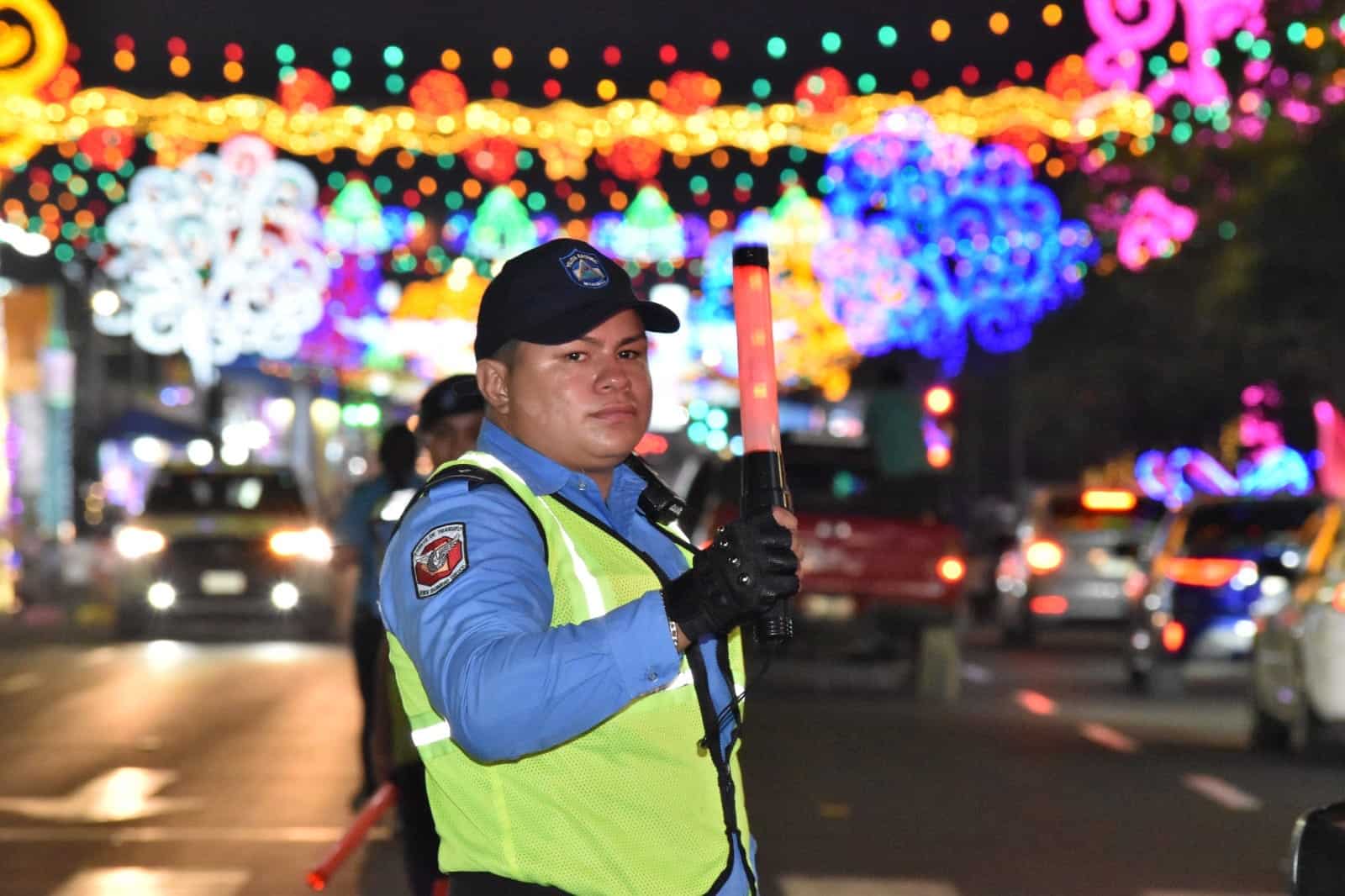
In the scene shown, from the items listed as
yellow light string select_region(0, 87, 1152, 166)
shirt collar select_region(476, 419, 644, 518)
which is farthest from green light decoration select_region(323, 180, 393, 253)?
shirt collar select_region(476, 419, 644, 518)

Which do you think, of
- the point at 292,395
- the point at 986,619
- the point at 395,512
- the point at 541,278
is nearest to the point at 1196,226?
the point at 986,619

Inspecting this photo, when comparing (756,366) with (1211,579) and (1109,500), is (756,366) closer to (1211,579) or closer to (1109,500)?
(1211,579)

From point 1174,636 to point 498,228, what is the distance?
24.6m

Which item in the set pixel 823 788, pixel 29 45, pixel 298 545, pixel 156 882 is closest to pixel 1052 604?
pixel 298 545

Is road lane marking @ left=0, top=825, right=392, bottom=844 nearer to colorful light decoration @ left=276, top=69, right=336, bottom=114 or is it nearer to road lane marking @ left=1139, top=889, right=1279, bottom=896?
road lane marking @ left=1139, top=889, right=1279, bottom=896

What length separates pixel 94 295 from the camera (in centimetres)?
5412

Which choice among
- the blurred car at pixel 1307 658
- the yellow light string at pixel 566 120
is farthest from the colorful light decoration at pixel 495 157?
the blurred car at pixel 1307 658

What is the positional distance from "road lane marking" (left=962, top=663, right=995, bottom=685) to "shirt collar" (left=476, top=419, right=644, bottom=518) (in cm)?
1887

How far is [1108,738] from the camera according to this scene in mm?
16938

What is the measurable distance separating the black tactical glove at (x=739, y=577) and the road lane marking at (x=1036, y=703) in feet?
51.4

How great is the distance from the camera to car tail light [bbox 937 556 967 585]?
2069cm

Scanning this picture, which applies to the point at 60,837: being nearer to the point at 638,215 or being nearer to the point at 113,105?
the point at 113,105

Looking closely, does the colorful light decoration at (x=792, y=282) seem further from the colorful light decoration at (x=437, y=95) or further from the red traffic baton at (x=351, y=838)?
the red traffic baton at (x=351, y=838)

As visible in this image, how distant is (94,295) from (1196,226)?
1027 inches
